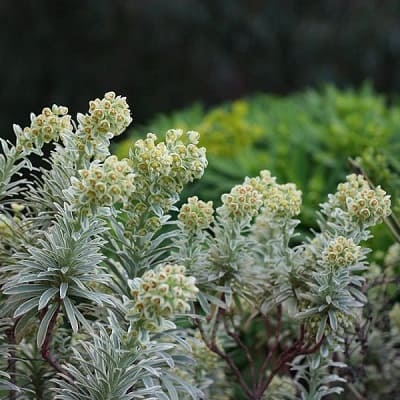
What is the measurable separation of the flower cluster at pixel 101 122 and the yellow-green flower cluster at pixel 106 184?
5.7 inches

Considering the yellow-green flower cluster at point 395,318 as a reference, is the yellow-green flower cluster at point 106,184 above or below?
below

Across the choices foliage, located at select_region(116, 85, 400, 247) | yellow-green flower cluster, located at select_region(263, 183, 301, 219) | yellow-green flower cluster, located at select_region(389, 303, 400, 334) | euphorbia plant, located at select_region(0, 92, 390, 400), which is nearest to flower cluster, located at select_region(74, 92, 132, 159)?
euphorbia plant, located at select_region(0, 92, 390, 400)

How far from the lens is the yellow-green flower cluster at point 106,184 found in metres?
1.42

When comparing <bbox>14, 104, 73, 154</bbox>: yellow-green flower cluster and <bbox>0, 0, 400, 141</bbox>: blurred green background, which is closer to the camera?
<bbox>14, 104, 73, 154</bbox>: yellow-green flower cluster

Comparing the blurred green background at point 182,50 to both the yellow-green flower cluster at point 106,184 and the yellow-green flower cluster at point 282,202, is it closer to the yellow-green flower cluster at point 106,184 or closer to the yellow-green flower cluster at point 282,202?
the yellow-green flower cluster at point 282,202

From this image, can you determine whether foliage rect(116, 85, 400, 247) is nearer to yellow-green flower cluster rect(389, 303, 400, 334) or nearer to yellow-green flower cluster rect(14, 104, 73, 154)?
yellow-green flower cluster rect(389, 303, 400, 334)

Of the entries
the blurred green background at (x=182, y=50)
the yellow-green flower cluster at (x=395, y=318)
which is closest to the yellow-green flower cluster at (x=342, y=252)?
the yellow-green flower cluster at (x=395, y=318)

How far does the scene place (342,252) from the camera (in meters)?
1.66

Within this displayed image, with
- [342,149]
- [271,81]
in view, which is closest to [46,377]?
[342,149]

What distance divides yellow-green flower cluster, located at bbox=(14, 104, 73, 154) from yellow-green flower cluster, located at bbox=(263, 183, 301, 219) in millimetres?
472

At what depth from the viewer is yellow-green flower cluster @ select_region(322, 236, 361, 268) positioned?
165cm

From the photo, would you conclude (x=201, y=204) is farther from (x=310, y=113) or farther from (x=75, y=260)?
(x=310, y=113)

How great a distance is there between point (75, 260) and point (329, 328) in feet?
1.85

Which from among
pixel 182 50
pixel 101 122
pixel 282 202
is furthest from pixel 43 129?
pixel 182 50
